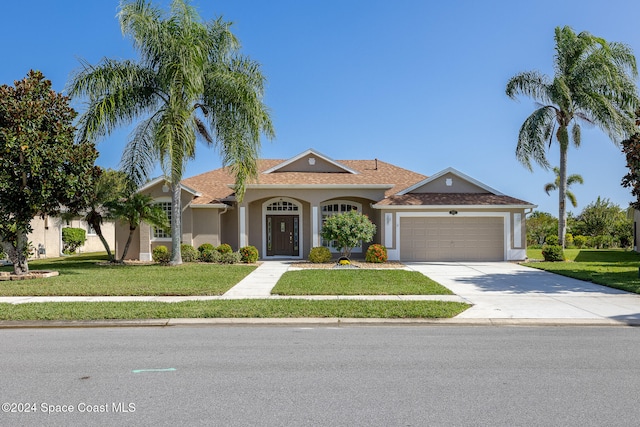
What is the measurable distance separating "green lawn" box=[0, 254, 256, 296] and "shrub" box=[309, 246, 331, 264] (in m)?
3.26

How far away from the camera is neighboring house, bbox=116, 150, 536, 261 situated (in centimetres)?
2309

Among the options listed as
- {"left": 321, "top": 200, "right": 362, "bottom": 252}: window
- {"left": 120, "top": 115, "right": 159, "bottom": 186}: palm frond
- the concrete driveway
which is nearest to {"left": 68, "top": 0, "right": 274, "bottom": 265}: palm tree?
{"left": 120, "top": 115, "right": 159, "bottom": 186}: palm frond

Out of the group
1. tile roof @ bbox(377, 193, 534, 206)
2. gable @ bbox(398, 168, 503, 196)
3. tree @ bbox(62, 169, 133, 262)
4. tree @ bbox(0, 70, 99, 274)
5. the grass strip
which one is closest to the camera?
the grass strip

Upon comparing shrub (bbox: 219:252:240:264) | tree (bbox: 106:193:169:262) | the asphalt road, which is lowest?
the asphalt road

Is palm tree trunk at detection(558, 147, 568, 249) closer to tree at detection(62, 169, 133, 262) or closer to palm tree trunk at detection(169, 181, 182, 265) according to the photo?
palm tree trunk at detection(169, 181, 182, 265)

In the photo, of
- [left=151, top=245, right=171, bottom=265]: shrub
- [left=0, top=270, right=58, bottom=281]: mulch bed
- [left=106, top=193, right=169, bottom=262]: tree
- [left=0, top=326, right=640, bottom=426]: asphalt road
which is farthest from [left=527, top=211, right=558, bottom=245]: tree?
[left=0, top=270, right=58, bottom=281]: mulch bed

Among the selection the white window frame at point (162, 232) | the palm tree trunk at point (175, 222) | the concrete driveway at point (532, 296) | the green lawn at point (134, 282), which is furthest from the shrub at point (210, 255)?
the concrete driveway at point (532, 296)

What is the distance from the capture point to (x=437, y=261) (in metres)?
A: 23.0

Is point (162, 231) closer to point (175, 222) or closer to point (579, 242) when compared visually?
point (175, 222)

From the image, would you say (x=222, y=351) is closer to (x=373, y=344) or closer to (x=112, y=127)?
(x=373, y=344)

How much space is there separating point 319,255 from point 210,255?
4.76 m

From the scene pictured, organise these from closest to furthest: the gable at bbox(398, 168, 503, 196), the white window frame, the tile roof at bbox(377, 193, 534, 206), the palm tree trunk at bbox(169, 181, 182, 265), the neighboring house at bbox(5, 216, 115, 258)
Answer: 1. the palm tree trunk at bbox(169, 181, 182, 265)
2. the tile roof at bbox(377, 193, 534, 206)
3. the white window frame
4. the gable at bbox(398, 168, 503, 196)
5. the neighboring house at bbox(5, 216, 115, 258)

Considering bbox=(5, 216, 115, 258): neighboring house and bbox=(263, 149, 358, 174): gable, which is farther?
bbox=(5, 216, 115, 258): neighboring house

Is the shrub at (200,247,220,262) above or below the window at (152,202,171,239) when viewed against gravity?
below
